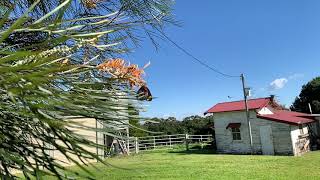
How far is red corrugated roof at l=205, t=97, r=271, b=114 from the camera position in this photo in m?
30.6

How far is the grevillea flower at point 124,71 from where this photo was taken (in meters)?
1.87

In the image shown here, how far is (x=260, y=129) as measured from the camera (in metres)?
29.5

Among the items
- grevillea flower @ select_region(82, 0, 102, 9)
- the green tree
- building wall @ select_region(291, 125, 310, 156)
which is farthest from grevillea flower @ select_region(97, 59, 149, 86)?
the green tree

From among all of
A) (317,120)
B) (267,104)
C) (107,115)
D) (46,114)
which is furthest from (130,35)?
(317,120)

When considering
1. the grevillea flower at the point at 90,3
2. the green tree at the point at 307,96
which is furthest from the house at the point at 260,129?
the grevillea flower at the point at 90,3

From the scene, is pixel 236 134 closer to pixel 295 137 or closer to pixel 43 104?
pixel 295 137

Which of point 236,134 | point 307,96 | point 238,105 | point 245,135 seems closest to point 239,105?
point 238,105

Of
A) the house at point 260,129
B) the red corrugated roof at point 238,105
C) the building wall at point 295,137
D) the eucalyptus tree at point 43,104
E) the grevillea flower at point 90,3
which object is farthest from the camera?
the red corrugated roof at point 238,105

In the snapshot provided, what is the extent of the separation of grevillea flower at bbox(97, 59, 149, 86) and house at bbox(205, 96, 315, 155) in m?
26.7

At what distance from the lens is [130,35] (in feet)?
10.1

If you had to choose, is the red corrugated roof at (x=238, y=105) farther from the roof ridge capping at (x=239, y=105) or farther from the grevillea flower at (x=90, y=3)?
the grevillea flower at (x=90, y=3)

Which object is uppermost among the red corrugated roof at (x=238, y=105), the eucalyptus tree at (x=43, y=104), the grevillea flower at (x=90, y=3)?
the red corrugated roof at (x=238, y=105)

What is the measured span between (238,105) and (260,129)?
120 inches

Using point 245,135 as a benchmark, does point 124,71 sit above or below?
below
